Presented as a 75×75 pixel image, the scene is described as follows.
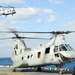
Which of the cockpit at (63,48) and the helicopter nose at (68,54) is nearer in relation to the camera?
the helicopter nose at (68,54)

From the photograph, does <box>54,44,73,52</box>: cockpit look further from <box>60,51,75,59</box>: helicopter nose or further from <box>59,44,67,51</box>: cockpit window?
<box>60,51,75,59</box>: helicopter nose

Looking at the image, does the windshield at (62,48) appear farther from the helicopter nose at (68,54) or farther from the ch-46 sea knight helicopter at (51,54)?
the helicopter nose at (68,54)

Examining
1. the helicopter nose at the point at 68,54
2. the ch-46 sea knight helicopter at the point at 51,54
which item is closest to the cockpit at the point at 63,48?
the ch-46 sea knight helicopter at the point at 51,54

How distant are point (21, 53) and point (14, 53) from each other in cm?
194

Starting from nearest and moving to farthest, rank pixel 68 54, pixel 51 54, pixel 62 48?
pixel 68 54 < pixel 62 48 < pixel 51 54

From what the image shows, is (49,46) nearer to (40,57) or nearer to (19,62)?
(40,57)

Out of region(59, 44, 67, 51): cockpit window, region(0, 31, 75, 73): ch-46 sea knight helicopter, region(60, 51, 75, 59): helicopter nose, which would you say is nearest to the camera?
region(60, 51, 75, 59): helicopter nose

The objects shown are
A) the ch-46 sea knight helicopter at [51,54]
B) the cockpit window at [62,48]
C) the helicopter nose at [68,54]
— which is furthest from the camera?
the cockpit window at [62,48]

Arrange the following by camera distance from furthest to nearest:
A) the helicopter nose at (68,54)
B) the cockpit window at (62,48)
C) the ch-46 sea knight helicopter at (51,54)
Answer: the cockpit window at (62,48), the ch-46 sea knight helicopter at (51,54), the helicopter nose at (68,54)

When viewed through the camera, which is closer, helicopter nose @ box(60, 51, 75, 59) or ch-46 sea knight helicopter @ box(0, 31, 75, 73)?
helicopter nose @ box(60, 51, 75, 59)

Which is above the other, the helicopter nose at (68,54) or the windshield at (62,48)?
the windshield at (62,48)

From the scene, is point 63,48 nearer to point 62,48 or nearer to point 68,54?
point 62,48

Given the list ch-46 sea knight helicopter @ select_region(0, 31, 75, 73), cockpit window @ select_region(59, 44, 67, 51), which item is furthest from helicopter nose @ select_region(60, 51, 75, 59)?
cockpit window @ select_region(59, 44, 67, 51)

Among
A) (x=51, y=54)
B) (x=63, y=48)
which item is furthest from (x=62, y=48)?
(x=51, y=54)
